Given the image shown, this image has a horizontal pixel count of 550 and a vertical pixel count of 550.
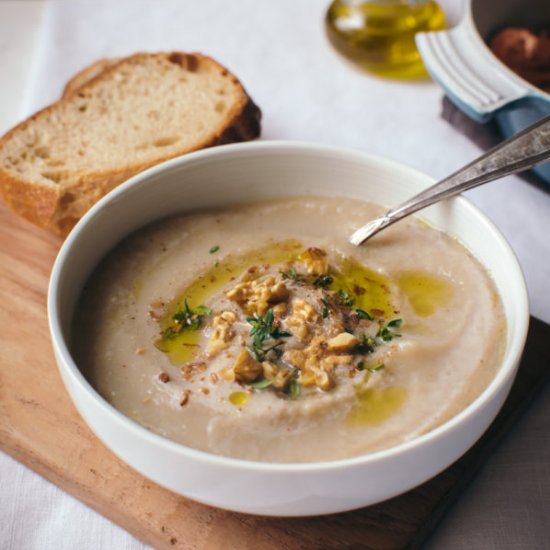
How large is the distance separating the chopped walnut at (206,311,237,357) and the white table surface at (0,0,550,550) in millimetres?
449

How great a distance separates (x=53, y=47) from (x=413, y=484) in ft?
8.01

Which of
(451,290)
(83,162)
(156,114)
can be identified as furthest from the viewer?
(156,114)

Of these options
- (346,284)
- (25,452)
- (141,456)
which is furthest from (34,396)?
(346,284)

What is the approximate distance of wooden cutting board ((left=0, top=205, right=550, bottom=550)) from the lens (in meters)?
1.73

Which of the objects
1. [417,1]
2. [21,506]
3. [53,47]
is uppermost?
[417,1]

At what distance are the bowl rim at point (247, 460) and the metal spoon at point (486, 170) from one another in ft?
0.15

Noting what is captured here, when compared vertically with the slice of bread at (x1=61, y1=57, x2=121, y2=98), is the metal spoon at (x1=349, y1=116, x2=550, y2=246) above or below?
above

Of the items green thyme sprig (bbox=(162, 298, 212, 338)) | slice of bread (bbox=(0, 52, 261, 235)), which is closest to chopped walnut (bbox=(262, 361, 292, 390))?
green thyme sprig (bbox=(162, 298, 212, 338))

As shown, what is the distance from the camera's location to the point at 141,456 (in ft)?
5.23

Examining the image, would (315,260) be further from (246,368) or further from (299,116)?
(299,116)

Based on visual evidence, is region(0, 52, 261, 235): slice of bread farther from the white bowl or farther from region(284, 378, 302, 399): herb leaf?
region(284, 378, 302, 399): herb leaf

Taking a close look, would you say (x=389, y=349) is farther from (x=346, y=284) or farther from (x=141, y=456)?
(x=141, y=456)

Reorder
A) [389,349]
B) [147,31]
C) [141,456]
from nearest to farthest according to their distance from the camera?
[141,456]
[389,349]
[147,31]

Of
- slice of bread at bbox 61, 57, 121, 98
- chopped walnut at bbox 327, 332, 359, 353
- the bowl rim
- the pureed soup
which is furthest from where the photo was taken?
slice of bread at bbox 61, 57, 121, 98
